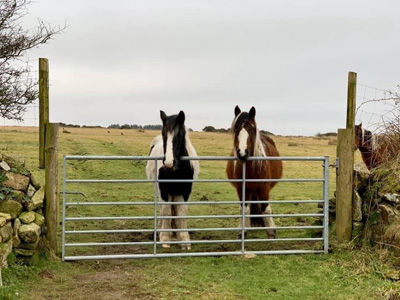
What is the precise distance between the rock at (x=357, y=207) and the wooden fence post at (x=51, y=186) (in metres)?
4.06

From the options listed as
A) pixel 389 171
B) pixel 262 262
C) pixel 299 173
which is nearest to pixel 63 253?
pixel 262 262

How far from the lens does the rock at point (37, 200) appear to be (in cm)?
528

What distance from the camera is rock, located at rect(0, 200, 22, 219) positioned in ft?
16.3

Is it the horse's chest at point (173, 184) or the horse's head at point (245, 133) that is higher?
the horse's head at point (245, 133)

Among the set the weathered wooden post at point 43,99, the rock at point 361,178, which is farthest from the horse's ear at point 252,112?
the weathered wooden post at point 43,99

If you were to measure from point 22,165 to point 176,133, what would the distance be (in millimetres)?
2011

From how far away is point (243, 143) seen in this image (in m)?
5.61

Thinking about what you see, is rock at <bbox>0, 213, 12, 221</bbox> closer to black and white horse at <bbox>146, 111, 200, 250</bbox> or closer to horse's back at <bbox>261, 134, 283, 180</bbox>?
black and white horse at <bbox>146, 111, 200, 250</bbox>

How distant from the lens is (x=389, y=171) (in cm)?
594

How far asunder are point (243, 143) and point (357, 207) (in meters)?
1.89

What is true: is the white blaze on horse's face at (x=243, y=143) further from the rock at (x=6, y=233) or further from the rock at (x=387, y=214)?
the rock at (x=6, y=233)

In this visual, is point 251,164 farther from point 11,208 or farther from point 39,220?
point 11,208

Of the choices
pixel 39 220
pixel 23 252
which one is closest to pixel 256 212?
pixel 39 220

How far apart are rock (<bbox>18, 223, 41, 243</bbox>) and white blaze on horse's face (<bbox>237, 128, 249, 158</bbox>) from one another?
8.73ft
